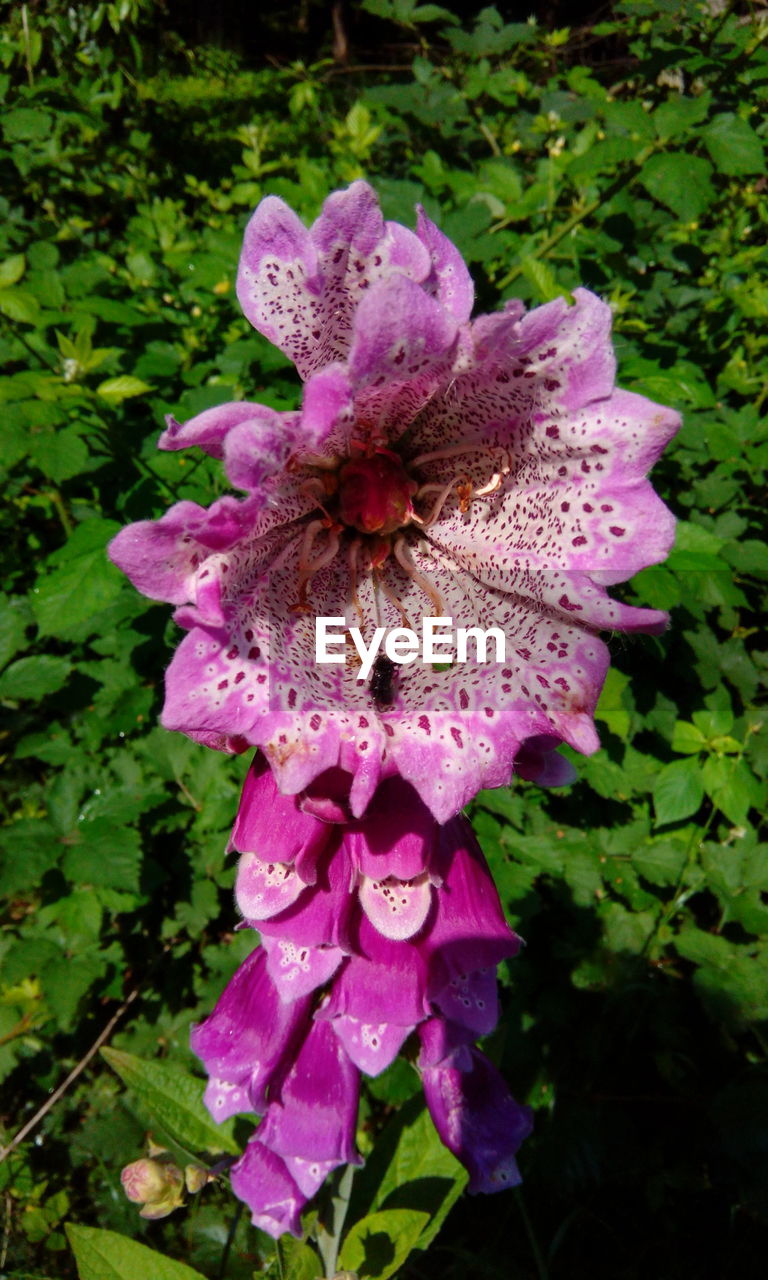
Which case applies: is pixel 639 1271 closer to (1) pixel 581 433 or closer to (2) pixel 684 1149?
(2) pixel 684 1149

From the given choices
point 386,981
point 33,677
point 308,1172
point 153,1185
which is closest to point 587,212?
point 33,677

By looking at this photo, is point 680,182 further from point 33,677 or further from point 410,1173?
point 410,1173

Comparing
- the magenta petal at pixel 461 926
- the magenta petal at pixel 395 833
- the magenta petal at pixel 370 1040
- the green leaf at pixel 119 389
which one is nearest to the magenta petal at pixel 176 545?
the magenta petal at pixel 395 833

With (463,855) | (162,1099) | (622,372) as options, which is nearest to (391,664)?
(463,855)

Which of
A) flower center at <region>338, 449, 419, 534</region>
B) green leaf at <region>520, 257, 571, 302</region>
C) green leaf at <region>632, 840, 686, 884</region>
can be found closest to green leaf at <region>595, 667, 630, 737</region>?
green leaf at <region>632, 840, 686, 884</region>

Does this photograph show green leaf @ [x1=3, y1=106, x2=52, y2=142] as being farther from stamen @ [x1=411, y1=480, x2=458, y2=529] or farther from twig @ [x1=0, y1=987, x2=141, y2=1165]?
twig @ [x1=0, y1=987, x2=141, y2=1165]

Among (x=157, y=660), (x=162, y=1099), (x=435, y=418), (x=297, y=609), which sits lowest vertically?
(x=162, y=1099)
